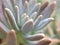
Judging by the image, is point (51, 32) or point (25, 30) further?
point (51, 32)

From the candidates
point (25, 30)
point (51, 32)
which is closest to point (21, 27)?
point (25, 30)

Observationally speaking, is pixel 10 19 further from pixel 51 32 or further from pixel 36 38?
pixel 51 32

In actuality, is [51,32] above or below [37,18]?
above

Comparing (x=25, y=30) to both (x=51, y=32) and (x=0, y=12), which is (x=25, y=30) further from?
(x=51, y=32)

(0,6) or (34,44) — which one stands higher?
(0,6)

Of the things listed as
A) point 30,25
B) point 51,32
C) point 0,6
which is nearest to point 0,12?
point 0,6

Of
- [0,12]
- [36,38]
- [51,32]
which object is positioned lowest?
[36,38]
